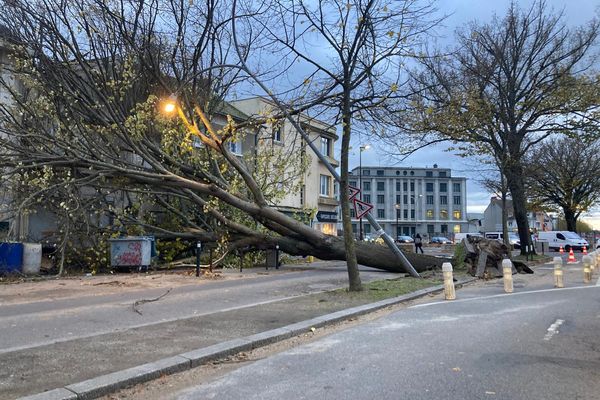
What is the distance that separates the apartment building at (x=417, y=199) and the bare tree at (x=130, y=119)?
97.9m

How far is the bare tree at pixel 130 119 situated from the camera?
1398 cm

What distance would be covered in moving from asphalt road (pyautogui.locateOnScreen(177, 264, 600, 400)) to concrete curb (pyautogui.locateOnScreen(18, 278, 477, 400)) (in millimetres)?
516

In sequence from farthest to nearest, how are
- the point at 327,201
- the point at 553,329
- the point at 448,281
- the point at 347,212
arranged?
1. the point at 327,201
2. the point at 347,212
3. the point at 448,281
4. the point at 553,329

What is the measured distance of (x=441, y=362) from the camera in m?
6.07

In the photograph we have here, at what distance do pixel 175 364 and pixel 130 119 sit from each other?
32.0ft

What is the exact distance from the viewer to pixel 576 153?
39.5 metres

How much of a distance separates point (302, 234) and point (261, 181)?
12.6 ft

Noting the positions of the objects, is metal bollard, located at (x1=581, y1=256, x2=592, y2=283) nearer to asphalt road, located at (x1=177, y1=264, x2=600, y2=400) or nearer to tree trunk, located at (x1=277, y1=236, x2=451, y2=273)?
tree trunk, located at (x1=277, y1=236, x2=451, y2=273)

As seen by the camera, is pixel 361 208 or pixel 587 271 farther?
pixel 587 271

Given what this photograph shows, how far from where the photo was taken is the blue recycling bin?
14.8m

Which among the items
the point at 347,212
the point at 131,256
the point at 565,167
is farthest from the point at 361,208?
the point at 565,167

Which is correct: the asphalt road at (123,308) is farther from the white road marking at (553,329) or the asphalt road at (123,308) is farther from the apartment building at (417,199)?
the apartment building at (417,199)

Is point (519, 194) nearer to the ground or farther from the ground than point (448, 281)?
farther from the ground

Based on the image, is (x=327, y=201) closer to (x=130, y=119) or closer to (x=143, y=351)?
(x=130, y=119)
